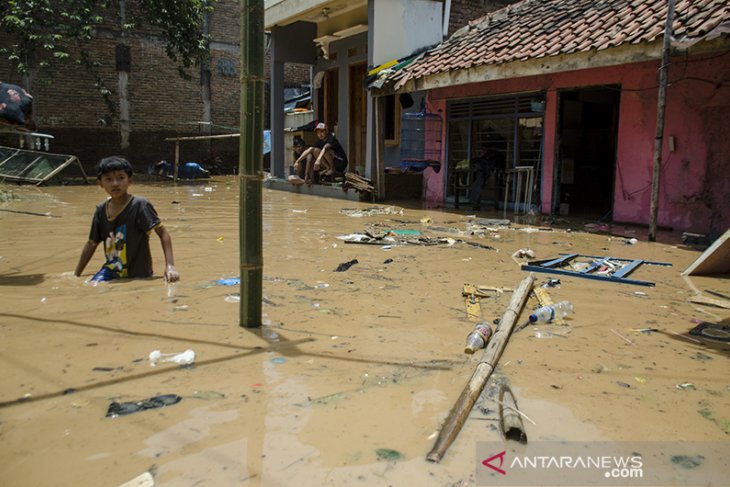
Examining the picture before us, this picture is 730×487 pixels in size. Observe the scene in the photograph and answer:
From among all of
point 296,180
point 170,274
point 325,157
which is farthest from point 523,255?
point 296,180

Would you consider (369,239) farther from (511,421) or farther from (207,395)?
(511,421)

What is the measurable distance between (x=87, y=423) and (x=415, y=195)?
11901mm

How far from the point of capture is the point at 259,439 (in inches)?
92.1

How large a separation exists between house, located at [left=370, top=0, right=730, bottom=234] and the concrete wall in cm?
62

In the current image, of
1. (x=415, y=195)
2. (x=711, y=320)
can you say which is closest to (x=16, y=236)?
(x=711, y=320)

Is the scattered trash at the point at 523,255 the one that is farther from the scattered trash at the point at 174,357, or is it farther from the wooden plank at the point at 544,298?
the scattered trash at the point at 174,357

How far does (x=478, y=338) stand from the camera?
11.3ft

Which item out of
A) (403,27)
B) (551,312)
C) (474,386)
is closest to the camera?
(474,386)

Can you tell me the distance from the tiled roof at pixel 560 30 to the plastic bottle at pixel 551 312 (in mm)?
4486

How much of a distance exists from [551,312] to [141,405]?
2.72 m

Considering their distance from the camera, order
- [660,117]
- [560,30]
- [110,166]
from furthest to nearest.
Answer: [560,30] < [660,117] < [110,166]

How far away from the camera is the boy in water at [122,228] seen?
4.40m

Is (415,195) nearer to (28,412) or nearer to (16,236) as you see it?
(16,236)

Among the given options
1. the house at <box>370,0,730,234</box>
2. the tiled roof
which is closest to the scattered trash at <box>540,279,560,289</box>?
the house at <box>370,0,730,234</box>
